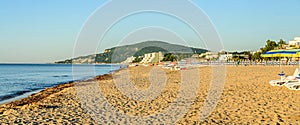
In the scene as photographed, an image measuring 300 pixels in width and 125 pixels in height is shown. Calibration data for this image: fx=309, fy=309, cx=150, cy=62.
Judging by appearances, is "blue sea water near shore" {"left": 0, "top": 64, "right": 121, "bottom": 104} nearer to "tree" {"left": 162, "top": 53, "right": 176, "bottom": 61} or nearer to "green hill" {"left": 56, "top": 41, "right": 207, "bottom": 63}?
"green hill" {"left": 56, "top": 41, "right": 207, "bottom": 63}

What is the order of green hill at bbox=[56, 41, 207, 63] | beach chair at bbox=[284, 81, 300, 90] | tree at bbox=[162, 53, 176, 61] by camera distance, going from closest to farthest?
beach chair at bbox=[284, 81, 300, 90] < green hill at bbox=[56, 41, 207, 63] < tree at bbox=[162, 53, 176, 61]

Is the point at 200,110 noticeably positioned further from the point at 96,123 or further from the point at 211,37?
the point at 211,37

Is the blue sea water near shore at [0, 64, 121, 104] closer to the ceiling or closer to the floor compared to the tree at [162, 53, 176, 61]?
closer to the floor

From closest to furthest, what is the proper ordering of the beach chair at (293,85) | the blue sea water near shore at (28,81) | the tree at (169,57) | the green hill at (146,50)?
the beach chair at (293,85) → the blue sea water near shore at (28,81) → the green hill at (146,50) → the tree at (169,57)

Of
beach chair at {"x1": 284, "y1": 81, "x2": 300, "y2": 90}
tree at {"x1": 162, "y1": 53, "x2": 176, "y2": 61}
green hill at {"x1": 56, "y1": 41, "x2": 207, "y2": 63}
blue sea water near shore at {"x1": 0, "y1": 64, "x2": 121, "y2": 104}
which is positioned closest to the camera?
beach chair at {"x1": 284, "y1": 81, "x2": 300, "y2": 90}

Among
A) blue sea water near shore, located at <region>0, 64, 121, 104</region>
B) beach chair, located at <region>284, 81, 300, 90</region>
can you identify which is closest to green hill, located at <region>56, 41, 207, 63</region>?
blue sea water near shore, located at <region>0, 64, 121, 104</region>

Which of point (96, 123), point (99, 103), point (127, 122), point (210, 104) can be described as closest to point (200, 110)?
point (210, 104)

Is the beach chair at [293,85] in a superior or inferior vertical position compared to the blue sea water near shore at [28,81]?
superior

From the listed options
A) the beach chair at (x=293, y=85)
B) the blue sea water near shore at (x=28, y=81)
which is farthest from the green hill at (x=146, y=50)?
the beach chair at (x=293, y=85)

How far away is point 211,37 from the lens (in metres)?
11.6

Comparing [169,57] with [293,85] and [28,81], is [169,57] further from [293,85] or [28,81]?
[293,85]

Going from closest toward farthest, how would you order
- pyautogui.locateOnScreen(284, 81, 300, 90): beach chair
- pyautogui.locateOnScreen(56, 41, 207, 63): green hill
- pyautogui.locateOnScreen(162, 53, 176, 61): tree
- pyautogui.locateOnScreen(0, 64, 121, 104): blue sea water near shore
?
pyautogui.locateOnScreen(284, 81, 300, 90): beach chair
pyautogui.locateOnScreen(0, 64, 121, 104): blue sea water near shore
pyautogui.locateOnScreen(56, 41, 207, 63): green hill
pyautogui.locateOnScreen(162, 53, 176, 61): tree

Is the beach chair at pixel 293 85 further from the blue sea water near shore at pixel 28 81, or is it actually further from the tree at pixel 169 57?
the tree at pixel 169 57

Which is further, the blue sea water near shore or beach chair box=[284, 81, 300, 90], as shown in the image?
the blue sea water near shore
